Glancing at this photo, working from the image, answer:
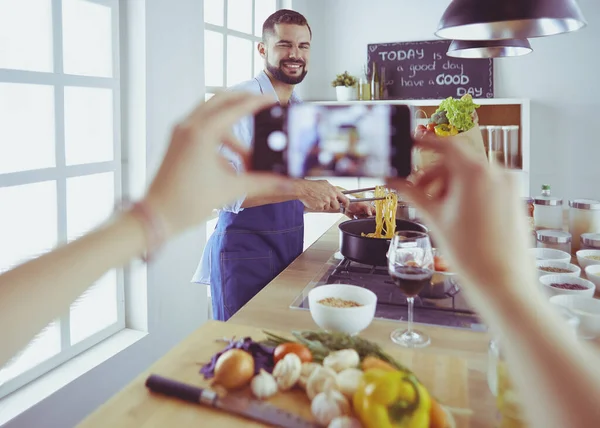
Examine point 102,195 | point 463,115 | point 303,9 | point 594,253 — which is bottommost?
point 594,253

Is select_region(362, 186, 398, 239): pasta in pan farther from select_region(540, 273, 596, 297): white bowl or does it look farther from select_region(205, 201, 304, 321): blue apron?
select_region(540, 273, 596, 297): white bowl

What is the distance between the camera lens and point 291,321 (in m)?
1.16

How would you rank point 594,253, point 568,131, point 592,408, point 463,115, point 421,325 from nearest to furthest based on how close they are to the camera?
point 592,408 → point 421,325 → point 594,253 → point 463,115 → point 568,131

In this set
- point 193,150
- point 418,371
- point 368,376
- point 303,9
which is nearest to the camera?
point 193,150

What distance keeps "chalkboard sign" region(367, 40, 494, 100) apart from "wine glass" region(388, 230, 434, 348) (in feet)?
10.1

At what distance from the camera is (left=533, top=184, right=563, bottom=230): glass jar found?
6.22 ft

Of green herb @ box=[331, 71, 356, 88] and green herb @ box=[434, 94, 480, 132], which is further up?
green herb @ box=[331, 71, 356, 88]

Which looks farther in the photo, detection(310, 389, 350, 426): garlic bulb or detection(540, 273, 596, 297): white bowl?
detection(540, 273, 596, 297): white bowl

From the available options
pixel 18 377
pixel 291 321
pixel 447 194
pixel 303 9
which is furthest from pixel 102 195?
pixel 303 9

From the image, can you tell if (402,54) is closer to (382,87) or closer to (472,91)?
(382,87)

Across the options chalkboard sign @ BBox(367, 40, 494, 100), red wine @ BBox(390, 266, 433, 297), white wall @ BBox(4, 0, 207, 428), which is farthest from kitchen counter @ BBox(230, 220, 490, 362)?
chalkboard sign @ BBox(367, 40, 494, 100)

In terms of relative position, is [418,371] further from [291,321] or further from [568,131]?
[568,131]

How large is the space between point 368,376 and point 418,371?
0.74 feet

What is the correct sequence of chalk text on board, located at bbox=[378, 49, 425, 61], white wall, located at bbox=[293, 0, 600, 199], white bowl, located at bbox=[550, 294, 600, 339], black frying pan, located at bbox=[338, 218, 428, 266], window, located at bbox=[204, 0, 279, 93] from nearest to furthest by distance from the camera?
white bowl, located at bbox=[550, 294, 600, 339], black frying pan, located at bbox=[338, 218, 428, 266], window, located at bbox=[204, 0, 279, 93], white wall, located at bbox=[293, 0, 600, 199], chalk text on board, located at bbox=[378, 49, 425, 61]
